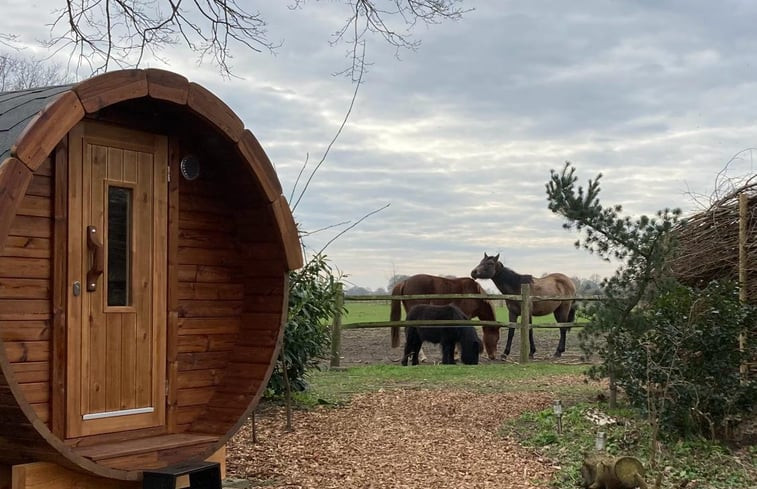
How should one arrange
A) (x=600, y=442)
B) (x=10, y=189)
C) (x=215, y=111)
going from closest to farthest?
(x=10, y=189) < (x=215, y=111) < (x=600, y=442)

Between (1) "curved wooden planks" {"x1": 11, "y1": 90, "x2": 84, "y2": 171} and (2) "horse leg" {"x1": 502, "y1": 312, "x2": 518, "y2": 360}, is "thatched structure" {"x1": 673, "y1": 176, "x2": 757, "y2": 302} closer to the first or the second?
(1) "curved wooden planks" {"x1": 11, "y1": 90, "x2": 84, "y2": 171}

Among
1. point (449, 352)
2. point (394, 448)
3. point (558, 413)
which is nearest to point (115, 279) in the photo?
point (394, 448)

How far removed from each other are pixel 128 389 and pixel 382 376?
22.9 feet

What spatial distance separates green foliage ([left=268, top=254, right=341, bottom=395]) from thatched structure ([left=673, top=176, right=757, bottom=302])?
146 inches

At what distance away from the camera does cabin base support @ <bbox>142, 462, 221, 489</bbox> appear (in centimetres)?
470

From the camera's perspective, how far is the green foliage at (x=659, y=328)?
694 centimetres

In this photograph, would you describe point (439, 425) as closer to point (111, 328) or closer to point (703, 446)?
point (703, 446)

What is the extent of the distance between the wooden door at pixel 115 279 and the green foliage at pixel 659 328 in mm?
3652

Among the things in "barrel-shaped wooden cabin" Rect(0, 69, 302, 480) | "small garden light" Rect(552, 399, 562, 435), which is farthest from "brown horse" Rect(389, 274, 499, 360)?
"barrel-shaped wooden cabin" Rect(0, 69, 302, 480)

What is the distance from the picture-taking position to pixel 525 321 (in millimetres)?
14656

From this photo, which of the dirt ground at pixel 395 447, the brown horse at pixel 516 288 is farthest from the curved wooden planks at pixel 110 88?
the brown horse at pixel 516 288

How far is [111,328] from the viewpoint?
493 cm

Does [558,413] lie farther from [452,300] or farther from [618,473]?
[452,300]

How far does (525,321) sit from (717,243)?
647 cm
